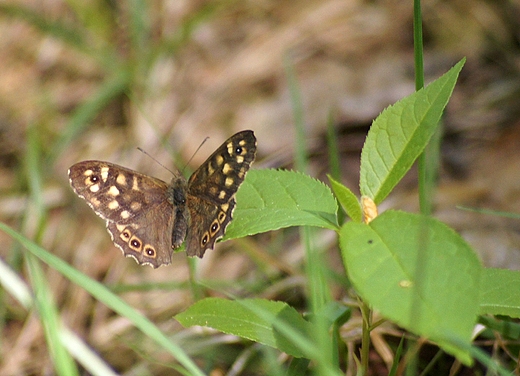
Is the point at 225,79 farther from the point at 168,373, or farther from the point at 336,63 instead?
the point at 168,373

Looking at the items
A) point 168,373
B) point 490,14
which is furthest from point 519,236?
point 490,14

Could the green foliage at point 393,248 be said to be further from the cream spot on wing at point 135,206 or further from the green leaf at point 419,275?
the cream spot on wing at point 135,206

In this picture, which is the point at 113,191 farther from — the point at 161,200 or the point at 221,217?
the point at 221,217

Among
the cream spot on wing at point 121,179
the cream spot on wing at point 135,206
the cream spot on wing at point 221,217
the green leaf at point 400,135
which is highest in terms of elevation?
the green leaf at point 400,135

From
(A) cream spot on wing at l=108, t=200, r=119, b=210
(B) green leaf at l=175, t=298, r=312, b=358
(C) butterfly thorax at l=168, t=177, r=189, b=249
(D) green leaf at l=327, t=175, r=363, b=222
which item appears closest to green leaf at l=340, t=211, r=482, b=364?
(D) green leaf at l=327, t=175, r=363, b=222

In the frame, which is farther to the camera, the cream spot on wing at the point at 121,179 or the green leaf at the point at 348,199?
the cream spot on wing at the point at 121,179

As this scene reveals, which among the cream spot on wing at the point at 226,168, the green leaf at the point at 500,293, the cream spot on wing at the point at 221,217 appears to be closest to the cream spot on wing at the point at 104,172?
the cream spot on wing at the point at 226,168

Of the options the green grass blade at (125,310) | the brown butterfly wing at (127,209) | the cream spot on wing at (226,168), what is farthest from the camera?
the brown butterfly wing at (127,209)
